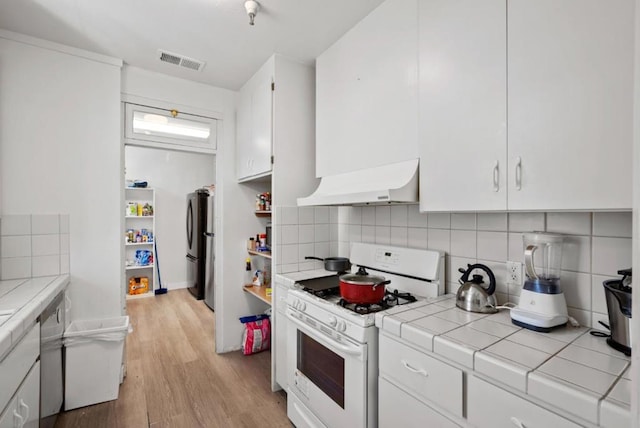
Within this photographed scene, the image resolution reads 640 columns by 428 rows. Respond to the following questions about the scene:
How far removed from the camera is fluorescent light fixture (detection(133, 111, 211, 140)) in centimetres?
248

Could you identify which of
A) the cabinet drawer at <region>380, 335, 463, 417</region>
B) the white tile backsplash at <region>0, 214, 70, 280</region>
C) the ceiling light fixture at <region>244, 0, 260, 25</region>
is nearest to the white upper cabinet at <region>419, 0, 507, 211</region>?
the cabinet drawer at <region>380, 335, 463, 417</region>

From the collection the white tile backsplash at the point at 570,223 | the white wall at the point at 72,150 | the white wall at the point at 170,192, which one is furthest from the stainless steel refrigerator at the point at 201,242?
the white tile backsplash at the point at 570,223

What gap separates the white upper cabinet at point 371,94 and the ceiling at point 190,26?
14cm

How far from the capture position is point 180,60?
2316 millimetres

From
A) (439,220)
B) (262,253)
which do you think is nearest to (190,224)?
(262,253)

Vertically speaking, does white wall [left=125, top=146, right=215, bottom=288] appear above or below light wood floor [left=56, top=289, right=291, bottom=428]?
above

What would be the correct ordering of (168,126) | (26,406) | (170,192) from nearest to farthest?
(26,406)
(168,126)
(170,192)

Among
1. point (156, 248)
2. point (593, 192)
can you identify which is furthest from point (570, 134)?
point (156, 248)

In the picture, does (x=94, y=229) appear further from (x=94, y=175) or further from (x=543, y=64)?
(x=543, y=64)

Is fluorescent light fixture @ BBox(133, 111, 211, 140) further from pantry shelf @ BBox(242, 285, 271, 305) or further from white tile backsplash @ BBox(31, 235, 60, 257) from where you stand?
pantry shelf @ BBox(242, 285, 271, 305)

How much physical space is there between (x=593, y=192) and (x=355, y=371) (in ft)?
3.64

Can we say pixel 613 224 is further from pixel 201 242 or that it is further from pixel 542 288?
pixel 201 242

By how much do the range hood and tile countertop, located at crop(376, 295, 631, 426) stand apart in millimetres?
530

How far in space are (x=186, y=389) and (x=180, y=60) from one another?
2.45 meters
